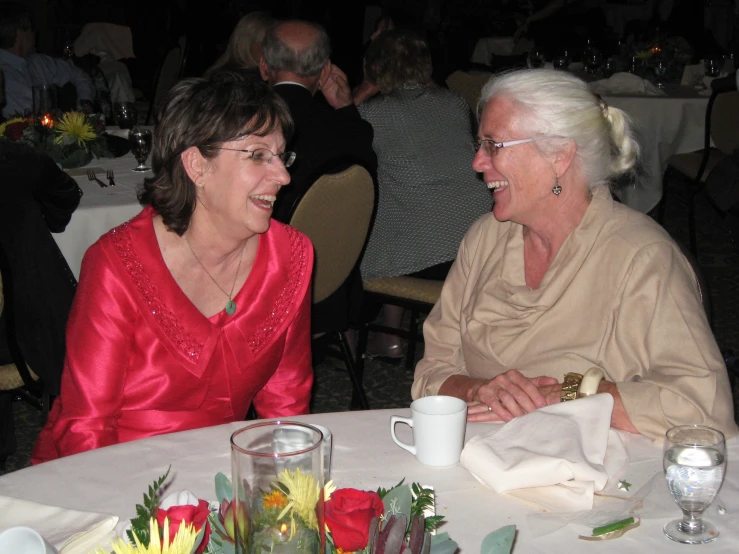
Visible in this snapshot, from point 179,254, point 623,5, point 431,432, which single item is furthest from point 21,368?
point 623,5

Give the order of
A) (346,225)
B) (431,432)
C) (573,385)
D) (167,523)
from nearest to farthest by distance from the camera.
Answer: (167,523)
(431,432)
(573,385)
(346,225)

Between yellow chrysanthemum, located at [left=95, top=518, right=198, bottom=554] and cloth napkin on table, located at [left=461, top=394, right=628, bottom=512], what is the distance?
0.54m

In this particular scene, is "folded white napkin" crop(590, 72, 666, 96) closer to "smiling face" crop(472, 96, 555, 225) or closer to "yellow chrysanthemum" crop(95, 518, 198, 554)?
"smiling face" crop(472, 96, 555, 225)

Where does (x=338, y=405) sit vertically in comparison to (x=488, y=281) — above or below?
below

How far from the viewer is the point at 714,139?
507cm

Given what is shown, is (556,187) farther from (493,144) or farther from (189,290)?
(189,290)

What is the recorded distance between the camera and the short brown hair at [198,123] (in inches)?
70.5

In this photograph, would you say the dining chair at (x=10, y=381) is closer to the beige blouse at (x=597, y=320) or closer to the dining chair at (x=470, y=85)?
the beige blouse at (x=597, y=320)

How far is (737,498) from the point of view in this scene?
1.19 m

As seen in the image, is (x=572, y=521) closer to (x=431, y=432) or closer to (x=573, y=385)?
(x=431, y=432)

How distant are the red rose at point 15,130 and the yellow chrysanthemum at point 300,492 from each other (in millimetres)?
3183

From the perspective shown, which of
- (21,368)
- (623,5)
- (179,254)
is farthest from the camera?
(623,5)

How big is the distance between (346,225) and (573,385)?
1414 mm

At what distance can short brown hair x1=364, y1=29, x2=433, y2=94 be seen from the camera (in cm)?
371
